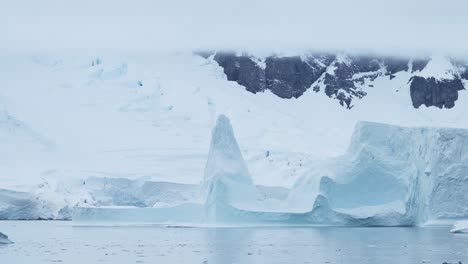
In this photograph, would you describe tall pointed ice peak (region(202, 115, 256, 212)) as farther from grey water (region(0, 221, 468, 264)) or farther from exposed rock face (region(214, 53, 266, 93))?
exposed rock face (region(214, 53, 266, 93))

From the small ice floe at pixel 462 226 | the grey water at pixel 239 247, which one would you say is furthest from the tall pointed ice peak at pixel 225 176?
the small ice floe at pixel 462 226

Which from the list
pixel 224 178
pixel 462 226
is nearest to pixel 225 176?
pixel 224 178

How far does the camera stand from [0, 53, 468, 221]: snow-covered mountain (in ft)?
232

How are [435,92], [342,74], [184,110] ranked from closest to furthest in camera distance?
[184,110] < [435,92] < [342,74]

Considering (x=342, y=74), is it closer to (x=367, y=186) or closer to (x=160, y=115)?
(x=160, y=115)

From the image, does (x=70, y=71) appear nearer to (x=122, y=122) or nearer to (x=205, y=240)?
(x=122, y=122)

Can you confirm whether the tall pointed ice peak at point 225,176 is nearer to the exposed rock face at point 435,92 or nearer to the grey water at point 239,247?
the grey water at point 239,247

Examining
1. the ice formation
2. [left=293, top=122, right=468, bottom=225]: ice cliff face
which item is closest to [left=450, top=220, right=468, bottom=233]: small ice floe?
[left=293, top=122, right=468, bottom=225]: ice cliff face

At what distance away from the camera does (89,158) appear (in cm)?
7594

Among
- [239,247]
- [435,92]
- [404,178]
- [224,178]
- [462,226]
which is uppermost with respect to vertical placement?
[435,92]

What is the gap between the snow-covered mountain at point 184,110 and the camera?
70.8 meters

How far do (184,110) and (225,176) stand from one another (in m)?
47.7

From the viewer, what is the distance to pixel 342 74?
104 m

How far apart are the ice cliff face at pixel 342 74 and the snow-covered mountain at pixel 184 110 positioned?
132 mm
